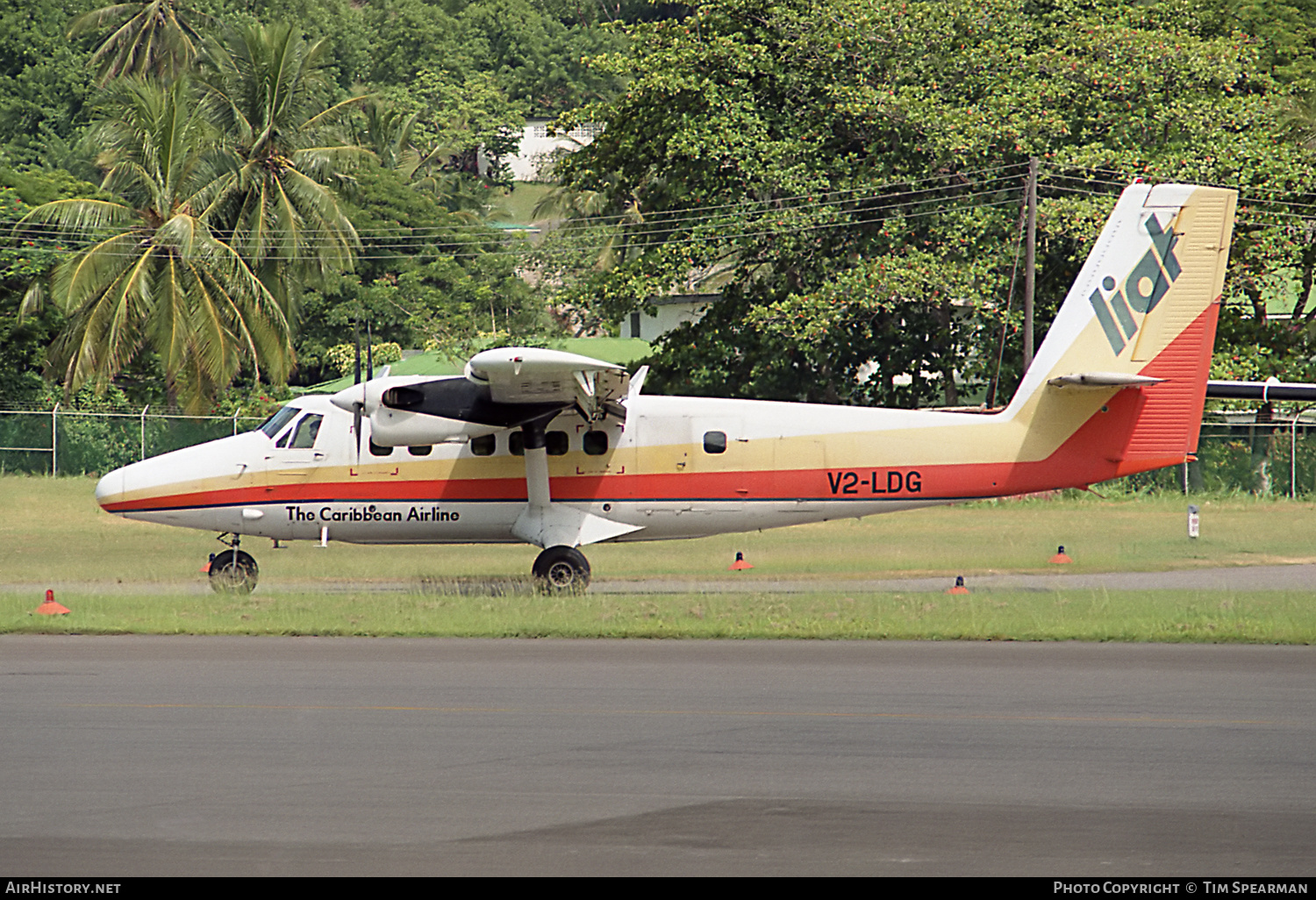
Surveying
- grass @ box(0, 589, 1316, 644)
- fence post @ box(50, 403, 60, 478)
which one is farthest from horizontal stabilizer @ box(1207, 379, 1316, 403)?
fence post @ box(50, 403, 60, 478)

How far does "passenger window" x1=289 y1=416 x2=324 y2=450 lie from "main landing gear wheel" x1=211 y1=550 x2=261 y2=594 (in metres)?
1.64

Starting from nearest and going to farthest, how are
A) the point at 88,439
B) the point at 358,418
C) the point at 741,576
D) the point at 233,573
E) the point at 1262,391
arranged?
the point at 1262,391 < the point at 358,418 < the point at 233,573 < the point at 741,576 < the point at 88,439

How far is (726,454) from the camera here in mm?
20172

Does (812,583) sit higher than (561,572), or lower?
lower

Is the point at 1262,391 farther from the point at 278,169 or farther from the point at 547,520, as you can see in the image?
the point at 278,169

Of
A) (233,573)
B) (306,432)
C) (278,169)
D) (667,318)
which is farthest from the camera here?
(667,318)

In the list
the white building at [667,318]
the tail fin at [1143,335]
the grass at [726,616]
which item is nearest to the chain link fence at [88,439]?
the white building at [667,318]

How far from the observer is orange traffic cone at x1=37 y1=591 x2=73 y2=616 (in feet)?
54.9

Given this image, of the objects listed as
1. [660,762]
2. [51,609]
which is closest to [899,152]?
[51,609]

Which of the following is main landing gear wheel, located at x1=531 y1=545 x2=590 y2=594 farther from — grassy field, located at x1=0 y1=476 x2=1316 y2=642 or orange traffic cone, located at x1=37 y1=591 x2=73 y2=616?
orange traffic cone, located at x1=37 y1=591 x2=73 y2=616

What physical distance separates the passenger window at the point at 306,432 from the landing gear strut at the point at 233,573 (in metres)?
1.64

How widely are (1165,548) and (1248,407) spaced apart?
1575 centimetres

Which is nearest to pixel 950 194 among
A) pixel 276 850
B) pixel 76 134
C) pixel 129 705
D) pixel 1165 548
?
pixel 1165 548

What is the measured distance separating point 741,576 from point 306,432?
6.77m
